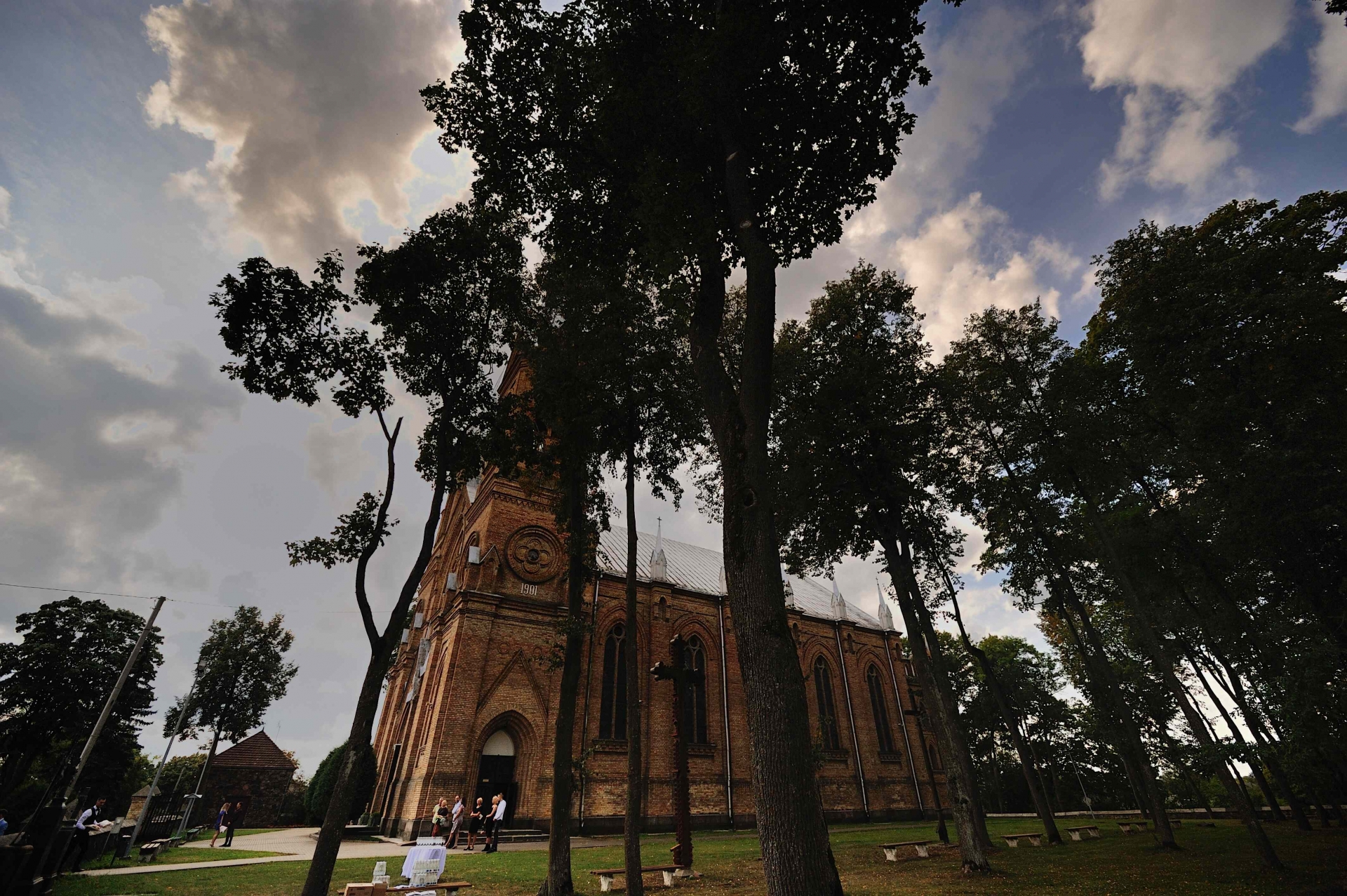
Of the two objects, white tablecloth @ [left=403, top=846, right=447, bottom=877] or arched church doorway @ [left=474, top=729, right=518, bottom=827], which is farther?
arched church doorway @ [left=474, top=729, right=518, bottom=827]

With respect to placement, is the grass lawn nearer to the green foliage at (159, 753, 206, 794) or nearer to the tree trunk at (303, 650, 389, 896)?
the tree trunk at (303, 650, 389, 896)

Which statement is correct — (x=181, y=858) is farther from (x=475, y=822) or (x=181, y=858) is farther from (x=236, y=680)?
(x=236, y=680)

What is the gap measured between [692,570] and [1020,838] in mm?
18284

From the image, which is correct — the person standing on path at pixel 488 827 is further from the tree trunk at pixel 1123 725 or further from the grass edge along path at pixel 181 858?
the tree trunk at pixel 1123 725

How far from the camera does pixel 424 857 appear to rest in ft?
29.5

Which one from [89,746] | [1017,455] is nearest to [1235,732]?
[1017,455]

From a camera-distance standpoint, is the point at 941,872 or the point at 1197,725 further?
the point at 1197,725

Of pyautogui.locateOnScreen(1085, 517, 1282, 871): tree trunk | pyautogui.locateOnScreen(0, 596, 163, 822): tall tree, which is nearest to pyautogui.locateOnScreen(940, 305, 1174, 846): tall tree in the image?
pyautogui.locateOnScreen(1085, 517, 1282, 871): tree trunk

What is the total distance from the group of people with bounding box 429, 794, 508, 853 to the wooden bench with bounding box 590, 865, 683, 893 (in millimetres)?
6213

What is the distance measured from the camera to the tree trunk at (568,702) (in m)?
8.87

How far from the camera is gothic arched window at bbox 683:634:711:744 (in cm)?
2427

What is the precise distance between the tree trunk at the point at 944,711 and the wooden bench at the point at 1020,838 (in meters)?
3.08

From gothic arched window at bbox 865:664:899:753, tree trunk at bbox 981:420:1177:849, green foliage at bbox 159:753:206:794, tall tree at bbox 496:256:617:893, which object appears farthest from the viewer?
green foliage at bbox 159:753:206:794

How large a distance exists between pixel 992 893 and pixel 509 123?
15.3 meters
